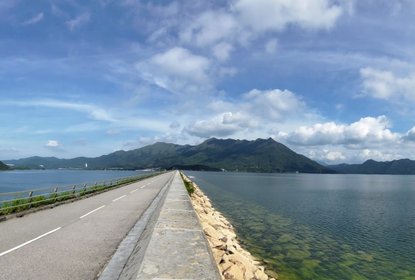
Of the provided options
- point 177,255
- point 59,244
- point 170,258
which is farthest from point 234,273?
point 59,244

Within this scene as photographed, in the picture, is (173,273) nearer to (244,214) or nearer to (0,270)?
(0,270)

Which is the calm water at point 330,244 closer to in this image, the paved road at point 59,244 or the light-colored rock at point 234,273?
the light-colored rock at point 234,273

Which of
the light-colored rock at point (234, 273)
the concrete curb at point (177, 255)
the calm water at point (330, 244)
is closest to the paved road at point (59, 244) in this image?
the concrete curb at point (177, 255)

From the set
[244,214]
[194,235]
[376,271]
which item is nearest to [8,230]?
[194,235]

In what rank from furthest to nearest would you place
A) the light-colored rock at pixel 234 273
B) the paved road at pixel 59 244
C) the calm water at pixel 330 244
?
the calm water at pixel 330 244 → the light-colored rock at pixel 234 273 → the paved road at pixel 59 244

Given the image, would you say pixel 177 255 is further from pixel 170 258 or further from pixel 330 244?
pixel 330 244

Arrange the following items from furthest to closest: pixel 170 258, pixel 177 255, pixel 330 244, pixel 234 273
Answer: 1. pixel 330 244
2. pixel 234 273
3. pixel 177 255
4. pixel 170 258

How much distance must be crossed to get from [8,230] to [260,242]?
1649 cm

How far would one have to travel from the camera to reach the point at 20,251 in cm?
1147

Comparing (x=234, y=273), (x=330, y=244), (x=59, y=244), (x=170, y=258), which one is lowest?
(x=330, y=244)

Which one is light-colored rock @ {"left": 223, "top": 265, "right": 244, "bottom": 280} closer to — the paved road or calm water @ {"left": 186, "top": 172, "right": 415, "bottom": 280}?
the paved road

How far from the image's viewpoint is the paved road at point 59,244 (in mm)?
9344

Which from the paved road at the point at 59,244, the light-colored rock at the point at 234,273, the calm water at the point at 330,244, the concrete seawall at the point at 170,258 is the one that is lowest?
the calm water at the point at 330,244

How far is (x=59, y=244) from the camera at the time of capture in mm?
12656
